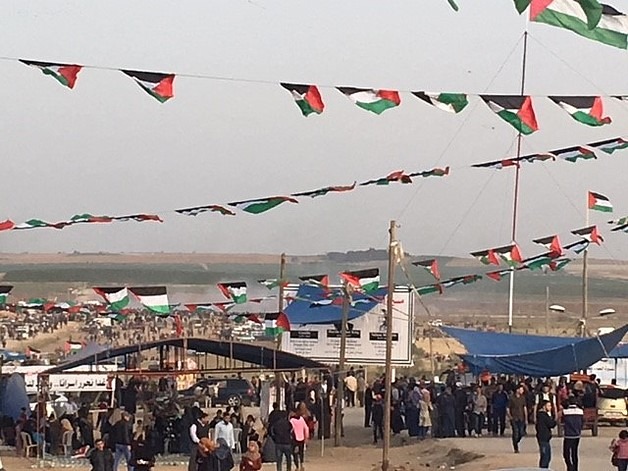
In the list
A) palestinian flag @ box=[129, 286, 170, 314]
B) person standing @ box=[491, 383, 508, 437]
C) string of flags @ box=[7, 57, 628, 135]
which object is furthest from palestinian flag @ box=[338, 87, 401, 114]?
person standing @ box=[491, 383, 508, 437]

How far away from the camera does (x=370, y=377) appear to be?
2274 inches

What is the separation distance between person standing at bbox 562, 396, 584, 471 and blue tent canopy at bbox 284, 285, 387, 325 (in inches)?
449

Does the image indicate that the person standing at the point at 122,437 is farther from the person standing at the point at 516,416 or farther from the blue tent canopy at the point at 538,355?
the blue tent canopy at the point at 538,355

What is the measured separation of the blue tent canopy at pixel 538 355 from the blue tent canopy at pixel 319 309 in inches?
98.5

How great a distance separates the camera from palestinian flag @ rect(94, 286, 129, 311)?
27.6m

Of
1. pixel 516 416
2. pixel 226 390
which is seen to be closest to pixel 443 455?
pixel 516 416

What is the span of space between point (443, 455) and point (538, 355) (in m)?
3.81

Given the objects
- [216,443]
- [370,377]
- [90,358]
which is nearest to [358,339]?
[90,358]

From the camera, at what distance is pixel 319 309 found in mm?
34688

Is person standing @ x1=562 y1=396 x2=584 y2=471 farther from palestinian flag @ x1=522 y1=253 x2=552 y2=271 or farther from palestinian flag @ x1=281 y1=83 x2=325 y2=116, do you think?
palestinian flag @ x1=281 y1=83 x2=325 y2=116

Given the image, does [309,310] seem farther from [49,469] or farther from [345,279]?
[49,469]

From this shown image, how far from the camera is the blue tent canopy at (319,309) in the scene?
112 feet

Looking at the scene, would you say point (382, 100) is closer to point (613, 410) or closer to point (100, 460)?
point (100, 460)

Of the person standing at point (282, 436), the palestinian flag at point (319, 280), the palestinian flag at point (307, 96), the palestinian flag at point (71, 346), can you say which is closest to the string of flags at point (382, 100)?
the palestinian flag at point (307, 96)
